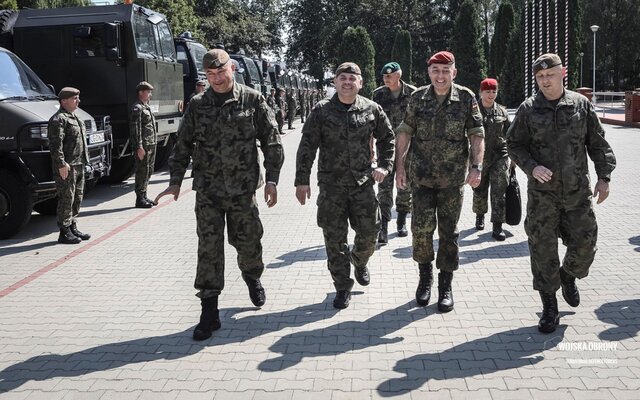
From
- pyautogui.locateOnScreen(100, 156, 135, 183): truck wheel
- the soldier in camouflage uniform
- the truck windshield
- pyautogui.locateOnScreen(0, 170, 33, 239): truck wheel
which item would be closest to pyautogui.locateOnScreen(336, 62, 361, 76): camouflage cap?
the soldier in camouflage uniform

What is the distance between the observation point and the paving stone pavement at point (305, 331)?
4.02m

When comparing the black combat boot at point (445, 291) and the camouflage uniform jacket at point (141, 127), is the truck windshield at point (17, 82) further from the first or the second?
the black combat boot at point (445, 291)

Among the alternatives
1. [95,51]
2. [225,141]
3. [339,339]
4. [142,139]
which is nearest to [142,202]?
[142,139]

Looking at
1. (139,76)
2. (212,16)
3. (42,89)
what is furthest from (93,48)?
(212,16)

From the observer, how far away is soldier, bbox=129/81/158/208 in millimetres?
10180

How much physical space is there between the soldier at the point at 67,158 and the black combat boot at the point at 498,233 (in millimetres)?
4766

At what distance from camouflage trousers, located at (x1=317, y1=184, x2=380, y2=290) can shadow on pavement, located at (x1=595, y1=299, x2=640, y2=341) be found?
70.1 inches

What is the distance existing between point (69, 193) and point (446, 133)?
4671 millimetres

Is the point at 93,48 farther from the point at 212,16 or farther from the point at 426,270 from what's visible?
the point at 212,16

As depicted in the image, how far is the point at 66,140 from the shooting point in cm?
792

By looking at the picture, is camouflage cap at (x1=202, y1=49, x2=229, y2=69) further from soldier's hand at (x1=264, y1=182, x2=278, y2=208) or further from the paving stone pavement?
the paving stone pavement

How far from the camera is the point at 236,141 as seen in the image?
4.95 meters

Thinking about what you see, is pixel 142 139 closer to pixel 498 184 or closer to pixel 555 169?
pixel 498 184

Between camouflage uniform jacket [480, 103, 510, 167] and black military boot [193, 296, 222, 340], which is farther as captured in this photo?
camouflage uniform jacket [480, 103, 510, 167]
